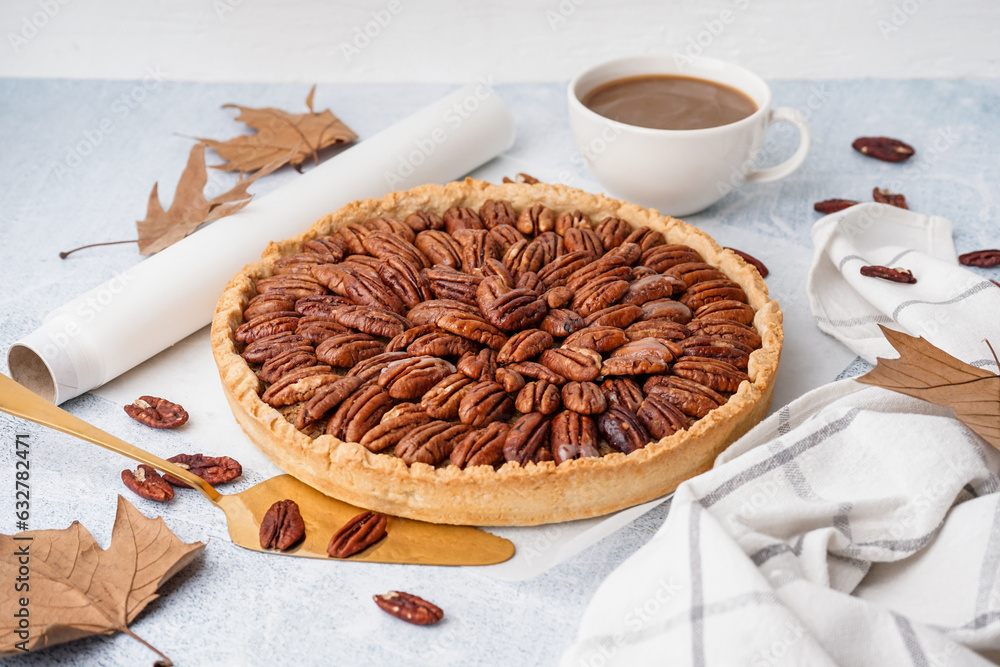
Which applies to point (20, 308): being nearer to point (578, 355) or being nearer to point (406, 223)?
point (406, 223)

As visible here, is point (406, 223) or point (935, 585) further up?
point (406, 223)

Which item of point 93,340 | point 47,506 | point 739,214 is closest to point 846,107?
point 739,214

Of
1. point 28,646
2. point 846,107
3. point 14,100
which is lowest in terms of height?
point 846,107

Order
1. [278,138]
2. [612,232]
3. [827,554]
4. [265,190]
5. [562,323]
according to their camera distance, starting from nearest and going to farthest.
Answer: [827,554], [562,323], [612,232], [265,190], [278,138]

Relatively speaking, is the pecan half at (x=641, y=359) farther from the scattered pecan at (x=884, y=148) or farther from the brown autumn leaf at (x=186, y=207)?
the scattered pecan at (x=884, y=148)

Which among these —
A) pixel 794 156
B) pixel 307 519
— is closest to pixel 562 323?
pixel 307 519

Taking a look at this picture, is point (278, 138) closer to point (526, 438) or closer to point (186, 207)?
point (186, 207)

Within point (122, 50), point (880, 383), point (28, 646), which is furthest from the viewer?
point (122, 50)
